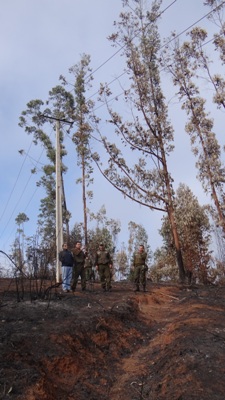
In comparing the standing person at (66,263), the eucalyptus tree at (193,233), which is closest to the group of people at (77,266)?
the standing person at (66,263)

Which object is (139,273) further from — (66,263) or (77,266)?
(66,263)

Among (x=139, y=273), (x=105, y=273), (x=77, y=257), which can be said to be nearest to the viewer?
(x=77, y=257)

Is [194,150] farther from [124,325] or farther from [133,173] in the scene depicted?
[124,325]

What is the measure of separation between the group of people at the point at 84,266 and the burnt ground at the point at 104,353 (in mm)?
2472

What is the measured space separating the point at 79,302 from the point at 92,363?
144 inches

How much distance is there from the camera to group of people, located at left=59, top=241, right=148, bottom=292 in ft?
41.8

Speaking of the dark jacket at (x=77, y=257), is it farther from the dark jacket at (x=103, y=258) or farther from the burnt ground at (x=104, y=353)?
the burnt ground at (x=104, y=353)

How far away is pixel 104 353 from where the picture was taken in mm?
7359

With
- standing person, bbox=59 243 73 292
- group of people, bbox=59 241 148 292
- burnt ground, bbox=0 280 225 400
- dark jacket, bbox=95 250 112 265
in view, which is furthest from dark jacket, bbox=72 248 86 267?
burnt ground, bbox=0 280 225 400

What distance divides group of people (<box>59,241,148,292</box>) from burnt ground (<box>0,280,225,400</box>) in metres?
2.47

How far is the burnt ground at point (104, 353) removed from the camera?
5.09 meters

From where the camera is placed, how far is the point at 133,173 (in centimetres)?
2155

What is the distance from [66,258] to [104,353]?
18.1 feet

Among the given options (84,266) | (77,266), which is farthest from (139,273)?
(77,266)
